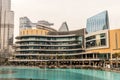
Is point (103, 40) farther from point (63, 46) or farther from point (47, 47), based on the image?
point (47, 47)

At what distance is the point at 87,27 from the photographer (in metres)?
126

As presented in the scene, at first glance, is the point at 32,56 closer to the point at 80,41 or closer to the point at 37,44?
the point at 37,44

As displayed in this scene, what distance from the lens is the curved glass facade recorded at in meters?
113

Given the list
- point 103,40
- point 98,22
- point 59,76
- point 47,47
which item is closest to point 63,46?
point 47,47

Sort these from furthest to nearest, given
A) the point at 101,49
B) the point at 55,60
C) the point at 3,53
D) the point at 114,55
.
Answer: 1. the point at 3,53
2. the point at 55,60
3. the point at 101,49
4. the point at 114,55

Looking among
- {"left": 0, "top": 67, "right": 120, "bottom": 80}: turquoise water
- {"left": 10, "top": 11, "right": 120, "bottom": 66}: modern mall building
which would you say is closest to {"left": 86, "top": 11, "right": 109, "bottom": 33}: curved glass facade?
{"left": 10, "top": 11, "right": 120, "bottom": 66}: modern mall building

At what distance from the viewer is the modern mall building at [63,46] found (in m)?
110

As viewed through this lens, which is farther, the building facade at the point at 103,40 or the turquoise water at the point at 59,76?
the building facade at the point at 103,40

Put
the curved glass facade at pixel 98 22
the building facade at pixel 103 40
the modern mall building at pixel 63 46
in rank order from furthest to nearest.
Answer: the curved glass facade at pixel 98 22 → the modern mall building at pixel 63 46 → the building facade at pixel 103 40

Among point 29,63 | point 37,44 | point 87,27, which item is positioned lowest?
point 29,63

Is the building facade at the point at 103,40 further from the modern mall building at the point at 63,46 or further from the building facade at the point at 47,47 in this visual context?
the building facade at the point at 47,47

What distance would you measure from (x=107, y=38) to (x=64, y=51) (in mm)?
28981

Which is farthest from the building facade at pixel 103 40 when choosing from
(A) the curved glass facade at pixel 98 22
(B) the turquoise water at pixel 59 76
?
(B) the turquoise water at pixel 59 76

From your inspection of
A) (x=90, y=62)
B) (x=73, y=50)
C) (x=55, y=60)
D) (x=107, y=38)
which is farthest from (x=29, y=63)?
(x=107, y=38)
